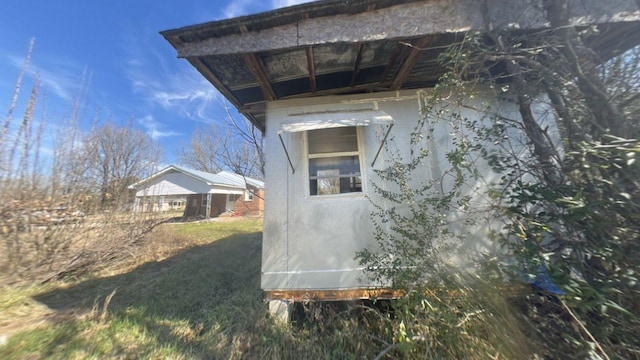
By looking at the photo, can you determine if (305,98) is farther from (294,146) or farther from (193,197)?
(193,197)

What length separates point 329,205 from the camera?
3.26 m

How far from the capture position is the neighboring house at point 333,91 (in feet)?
7.77

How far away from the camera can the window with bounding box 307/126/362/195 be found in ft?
11.2

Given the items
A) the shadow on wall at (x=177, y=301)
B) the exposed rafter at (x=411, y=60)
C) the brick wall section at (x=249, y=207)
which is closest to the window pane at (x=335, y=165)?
the exposed rafter at (x=411, y=60)

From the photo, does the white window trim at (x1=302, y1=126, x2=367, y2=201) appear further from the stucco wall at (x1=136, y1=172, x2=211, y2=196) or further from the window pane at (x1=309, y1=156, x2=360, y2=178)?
the stucco wall at (x1=136, y1=172, x2=211, y2=196)

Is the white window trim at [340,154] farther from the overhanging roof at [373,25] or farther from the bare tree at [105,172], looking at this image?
the bare tree at [105,172]

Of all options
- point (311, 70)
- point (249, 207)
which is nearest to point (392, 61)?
point (311, 70)

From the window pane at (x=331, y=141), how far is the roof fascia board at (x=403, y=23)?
1.41m

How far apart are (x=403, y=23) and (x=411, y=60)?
475 millimetres

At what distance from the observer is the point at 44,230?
4.16 metres

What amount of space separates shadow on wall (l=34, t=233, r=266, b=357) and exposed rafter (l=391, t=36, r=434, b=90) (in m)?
3.95

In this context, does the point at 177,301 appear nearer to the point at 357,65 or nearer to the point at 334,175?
the point at 334,175

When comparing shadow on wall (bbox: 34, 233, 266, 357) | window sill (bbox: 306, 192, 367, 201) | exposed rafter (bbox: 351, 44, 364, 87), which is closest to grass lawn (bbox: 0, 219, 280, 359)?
shadow on wall (bbox: 34, 233, 266, 357)

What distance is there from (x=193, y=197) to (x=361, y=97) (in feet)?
65.2
